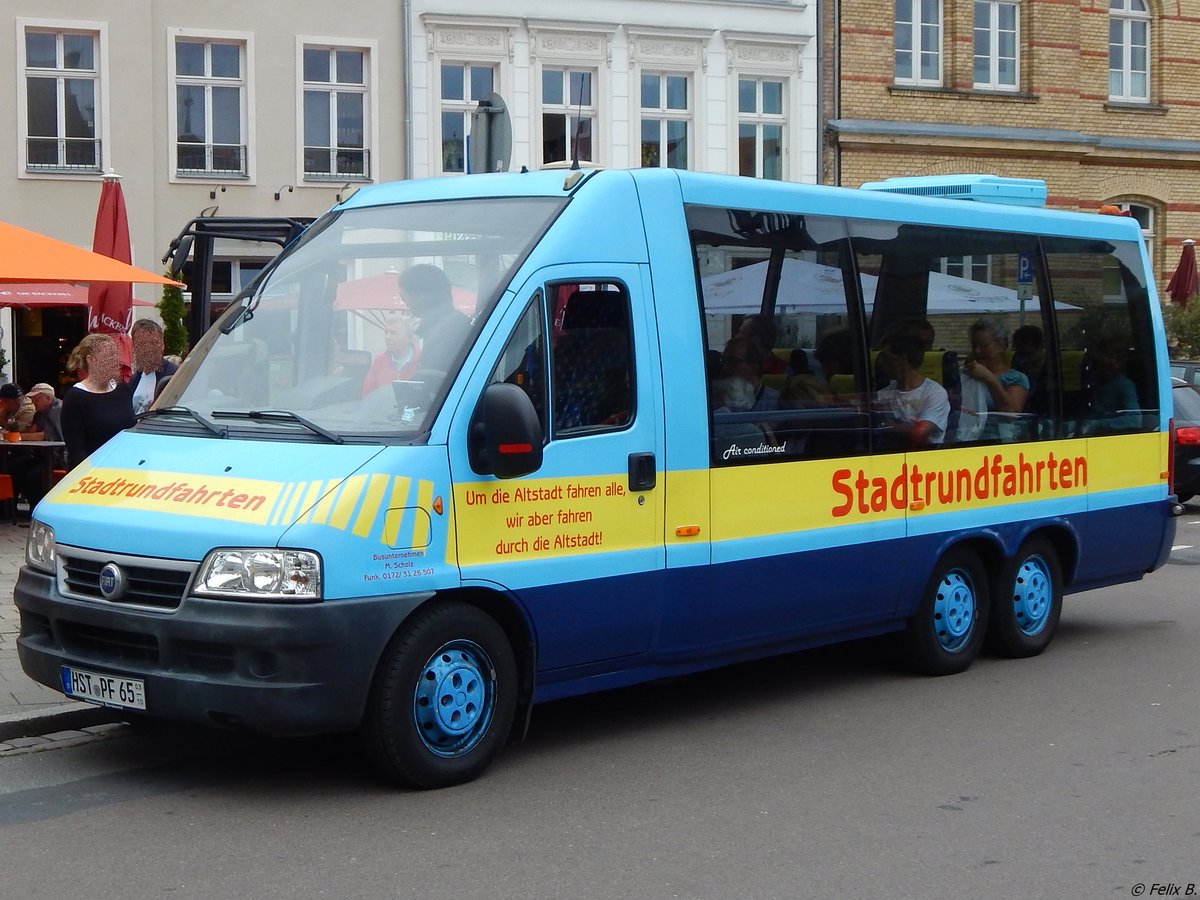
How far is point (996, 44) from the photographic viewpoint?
1153 inches

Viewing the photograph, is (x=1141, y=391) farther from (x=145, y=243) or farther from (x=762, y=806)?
(x=145, y=243)

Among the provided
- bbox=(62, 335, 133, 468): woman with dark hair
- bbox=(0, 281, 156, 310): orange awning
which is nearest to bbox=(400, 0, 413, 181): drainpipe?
bbox=(0, 281, 156, 310): orange awning

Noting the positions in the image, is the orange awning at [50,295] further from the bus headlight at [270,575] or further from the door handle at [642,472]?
the bus headlight at [270,575]

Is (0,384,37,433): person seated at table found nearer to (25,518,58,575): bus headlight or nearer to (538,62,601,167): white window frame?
(25,518,58,575): bus headlight

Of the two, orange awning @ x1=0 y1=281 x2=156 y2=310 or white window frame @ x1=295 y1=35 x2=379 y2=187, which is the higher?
white window frame @ x1=295 y1=35 x2=379 y2=187

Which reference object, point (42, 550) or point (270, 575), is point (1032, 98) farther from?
point (270, 575)

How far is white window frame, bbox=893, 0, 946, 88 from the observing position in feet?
93.7

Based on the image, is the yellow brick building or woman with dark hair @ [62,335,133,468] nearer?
woman with dark hair @ [62,335,133,468]

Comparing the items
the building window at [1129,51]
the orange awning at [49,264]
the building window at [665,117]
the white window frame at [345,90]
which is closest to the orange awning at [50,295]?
the white window frame at [345,90]

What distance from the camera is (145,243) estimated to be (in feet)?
77.5

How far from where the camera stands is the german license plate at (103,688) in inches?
243

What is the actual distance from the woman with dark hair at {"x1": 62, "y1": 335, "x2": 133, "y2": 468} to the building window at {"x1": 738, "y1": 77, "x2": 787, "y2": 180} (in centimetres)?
1897

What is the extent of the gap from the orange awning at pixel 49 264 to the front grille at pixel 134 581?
5741 millimetres

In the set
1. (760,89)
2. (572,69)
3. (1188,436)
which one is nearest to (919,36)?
(760,89)
